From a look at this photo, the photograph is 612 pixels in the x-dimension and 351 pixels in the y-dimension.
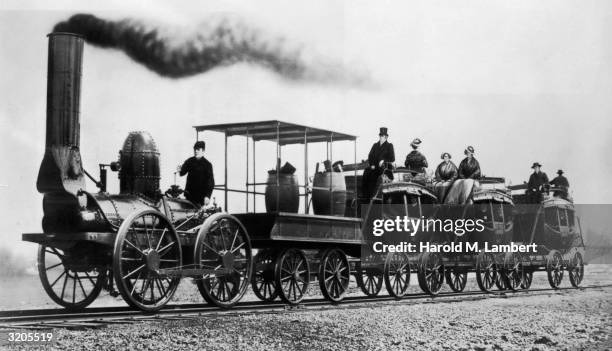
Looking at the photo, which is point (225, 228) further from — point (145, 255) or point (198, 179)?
point (145, 255)

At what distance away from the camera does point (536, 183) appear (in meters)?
25.3

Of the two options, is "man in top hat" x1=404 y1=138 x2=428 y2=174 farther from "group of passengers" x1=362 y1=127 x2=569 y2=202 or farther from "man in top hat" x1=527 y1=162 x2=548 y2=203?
"man in top hat" x1=527 y1=162 x2=548 y2=203

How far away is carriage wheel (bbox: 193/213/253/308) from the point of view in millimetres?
14250

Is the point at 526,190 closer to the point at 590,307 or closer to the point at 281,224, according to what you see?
the point at 590,307

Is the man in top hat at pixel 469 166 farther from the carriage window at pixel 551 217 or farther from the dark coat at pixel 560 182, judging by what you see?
the dark coat at pixel 560 182

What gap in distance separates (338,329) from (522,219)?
13698 millimetres

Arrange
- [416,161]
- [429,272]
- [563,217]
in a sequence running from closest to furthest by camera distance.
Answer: [429,272], [416,161], [563,217]

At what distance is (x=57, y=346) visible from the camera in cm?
940

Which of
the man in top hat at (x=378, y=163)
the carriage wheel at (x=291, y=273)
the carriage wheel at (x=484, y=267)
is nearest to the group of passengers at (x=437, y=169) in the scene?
the man in top hat at (x=378, y=163)

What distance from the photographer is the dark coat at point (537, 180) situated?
25281 mm

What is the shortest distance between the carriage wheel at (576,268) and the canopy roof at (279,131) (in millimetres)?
10816

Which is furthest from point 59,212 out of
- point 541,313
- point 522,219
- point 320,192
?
point 522,219

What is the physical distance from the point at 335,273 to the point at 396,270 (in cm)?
224

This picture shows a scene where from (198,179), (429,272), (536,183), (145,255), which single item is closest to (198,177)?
(198,179)
